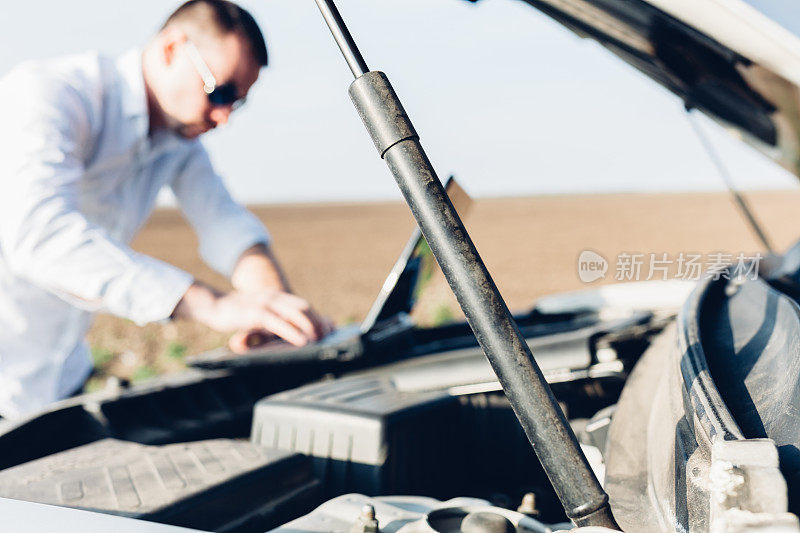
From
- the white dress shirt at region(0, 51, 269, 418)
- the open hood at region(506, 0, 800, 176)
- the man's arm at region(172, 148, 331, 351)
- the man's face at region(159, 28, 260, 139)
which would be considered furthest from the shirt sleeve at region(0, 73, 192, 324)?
the open hood at region(506, 0, 800, 176)

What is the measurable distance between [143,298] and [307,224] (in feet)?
114

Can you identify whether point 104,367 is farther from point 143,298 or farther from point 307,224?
point 307,224

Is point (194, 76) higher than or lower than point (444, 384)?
higher

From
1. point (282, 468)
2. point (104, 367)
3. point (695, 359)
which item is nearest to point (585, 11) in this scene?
point (695, 359)

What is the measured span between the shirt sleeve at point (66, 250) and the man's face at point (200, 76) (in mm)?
451

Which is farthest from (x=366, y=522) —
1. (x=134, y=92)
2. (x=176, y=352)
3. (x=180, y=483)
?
(x=176, y=352)

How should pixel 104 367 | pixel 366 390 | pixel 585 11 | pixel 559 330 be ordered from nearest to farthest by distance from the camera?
pixel 585 11 < pixel 366 390 < pixel 559 330 < pixel 104 367

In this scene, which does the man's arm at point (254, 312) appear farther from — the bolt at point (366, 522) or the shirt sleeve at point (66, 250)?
the bolt at point (366, 522)

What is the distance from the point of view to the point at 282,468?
45.3 inches

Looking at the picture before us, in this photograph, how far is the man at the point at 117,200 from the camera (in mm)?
1577

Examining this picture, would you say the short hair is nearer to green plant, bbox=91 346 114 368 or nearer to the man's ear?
the man's ear

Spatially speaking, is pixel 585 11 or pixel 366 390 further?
pixel 366 390

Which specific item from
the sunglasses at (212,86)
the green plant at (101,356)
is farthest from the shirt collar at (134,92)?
the green plant at (101,356)
